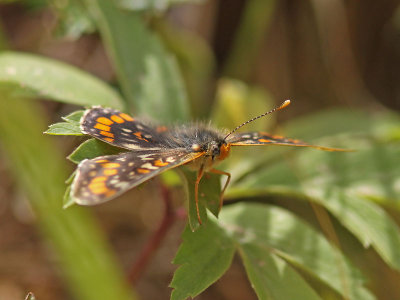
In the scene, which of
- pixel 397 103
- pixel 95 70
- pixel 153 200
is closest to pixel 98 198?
pixel 153 200

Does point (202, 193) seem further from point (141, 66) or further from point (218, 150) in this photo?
point (141, 66)

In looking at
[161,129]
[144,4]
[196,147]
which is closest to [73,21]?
[144,4]

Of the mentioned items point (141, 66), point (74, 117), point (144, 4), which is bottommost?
point (74, 117)

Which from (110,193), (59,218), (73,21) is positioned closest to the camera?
(110,193)

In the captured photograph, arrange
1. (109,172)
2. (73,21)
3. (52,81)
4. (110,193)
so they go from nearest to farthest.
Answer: (110,193), (109,172), (52,81), (73,21)

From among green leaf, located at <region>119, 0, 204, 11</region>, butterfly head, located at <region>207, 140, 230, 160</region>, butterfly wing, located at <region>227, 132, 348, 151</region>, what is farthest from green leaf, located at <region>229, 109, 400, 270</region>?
green leaf, located at <region>119, 0, 204, 11</region>

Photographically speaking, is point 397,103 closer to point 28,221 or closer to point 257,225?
point 257,225

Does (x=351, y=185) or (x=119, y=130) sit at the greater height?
(x=119, y=130)
